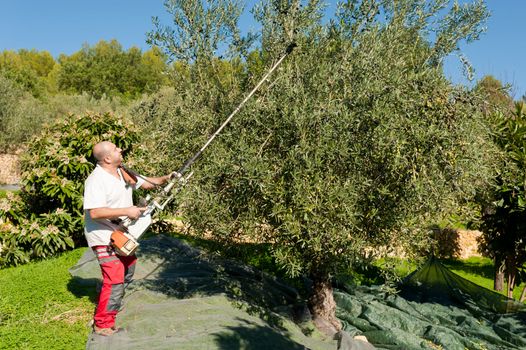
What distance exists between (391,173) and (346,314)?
14.1 feet

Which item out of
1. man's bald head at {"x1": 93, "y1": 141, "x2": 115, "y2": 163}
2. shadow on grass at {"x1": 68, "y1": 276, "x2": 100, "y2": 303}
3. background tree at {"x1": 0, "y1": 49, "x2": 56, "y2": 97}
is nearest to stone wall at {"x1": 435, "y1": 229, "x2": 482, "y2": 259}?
shadow on grass at {"x1": 68, "y1": 276, "x2": 100, "y2": 303}

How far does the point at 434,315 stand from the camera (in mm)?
10969

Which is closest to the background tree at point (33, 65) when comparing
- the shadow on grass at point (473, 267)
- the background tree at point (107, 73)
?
the background tree at point (107, 73)

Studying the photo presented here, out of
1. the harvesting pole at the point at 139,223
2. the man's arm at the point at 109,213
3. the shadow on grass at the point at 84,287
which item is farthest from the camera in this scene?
the shadow on grass at the point at 84,287

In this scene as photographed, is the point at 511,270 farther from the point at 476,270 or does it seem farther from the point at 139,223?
the point at 139,223

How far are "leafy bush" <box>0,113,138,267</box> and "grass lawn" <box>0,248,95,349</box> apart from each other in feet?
2.83

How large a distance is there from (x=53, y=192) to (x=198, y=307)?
235 inches

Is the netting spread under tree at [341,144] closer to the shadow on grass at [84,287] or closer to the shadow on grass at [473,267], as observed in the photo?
the shadow on grass at [84,287]

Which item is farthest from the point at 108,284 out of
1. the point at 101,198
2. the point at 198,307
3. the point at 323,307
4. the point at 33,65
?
the point at 33,65

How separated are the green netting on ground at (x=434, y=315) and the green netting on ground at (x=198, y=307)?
1264 millimetres

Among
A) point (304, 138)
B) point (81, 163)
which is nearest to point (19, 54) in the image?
point (81, 163)

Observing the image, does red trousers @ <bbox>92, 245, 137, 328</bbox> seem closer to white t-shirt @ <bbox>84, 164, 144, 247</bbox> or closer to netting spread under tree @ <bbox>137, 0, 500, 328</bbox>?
white t-shirt @ <bbox>84, 164, 144, 247</bbox>

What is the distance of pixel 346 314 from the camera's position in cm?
1006

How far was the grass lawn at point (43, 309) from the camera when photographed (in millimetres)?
7059
